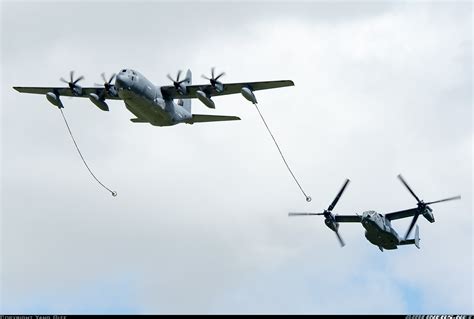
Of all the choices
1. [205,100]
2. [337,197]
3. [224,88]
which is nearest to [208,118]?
[224,88]

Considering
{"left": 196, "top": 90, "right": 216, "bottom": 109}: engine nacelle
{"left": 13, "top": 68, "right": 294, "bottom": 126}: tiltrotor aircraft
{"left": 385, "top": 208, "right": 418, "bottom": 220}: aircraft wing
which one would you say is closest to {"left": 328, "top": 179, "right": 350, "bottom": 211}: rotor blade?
{"left": 385, "top": 208, "right": 418, "bottom": 220}: aircraft wing

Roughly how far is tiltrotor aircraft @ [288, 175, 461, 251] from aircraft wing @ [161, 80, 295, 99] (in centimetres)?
1819

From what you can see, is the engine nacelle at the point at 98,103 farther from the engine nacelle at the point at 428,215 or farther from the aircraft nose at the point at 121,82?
the engine nacelle at the point at 428,215

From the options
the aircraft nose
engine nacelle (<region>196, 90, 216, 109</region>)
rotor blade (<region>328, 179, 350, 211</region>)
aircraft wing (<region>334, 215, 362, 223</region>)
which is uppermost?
the aircraft nose

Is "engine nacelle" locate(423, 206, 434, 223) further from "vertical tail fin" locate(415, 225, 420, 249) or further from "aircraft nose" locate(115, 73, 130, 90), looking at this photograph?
"aircraft nose" locate(115, 73, 130, 90)

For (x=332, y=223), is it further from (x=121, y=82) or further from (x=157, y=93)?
(x=121, y=82)

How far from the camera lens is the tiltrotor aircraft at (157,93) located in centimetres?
9544

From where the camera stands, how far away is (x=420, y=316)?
80688 millimetres

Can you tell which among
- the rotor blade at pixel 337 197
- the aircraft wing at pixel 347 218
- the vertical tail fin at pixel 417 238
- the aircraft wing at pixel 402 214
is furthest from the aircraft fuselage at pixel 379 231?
the rotor blade at pixel 337 197

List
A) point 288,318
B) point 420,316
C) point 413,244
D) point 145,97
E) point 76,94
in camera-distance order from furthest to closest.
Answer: point 413,244, point 76,94, point 145,97, point 420,316, point 288,318

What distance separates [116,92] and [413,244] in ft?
115

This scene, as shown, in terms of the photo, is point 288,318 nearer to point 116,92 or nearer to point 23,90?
point 116,92

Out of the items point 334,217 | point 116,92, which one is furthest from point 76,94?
point 334,217

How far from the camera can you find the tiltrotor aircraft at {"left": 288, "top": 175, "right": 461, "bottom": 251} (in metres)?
107
